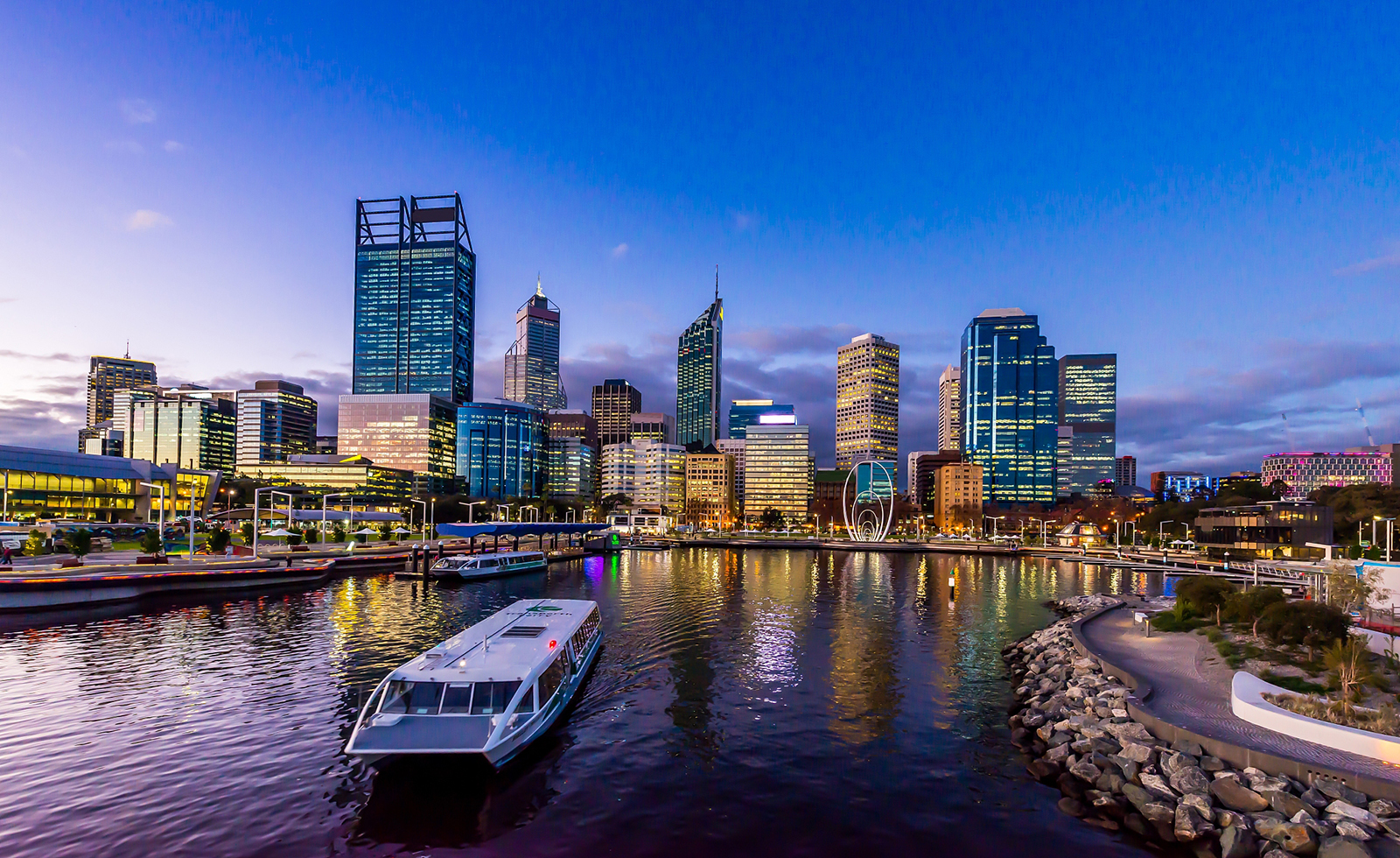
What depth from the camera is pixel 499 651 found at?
2691cm

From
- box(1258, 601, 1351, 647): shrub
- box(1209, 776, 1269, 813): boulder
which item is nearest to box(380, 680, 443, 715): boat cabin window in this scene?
box(1209, 776, 1269, 813): boulder

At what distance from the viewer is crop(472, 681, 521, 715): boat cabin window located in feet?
74.7

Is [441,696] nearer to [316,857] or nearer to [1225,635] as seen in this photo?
[316,857]

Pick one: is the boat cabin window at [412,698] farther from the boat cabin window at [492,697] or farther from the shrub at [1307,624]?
the shrub at [1307,624]

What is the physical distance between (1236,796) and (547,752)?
68.1 feet

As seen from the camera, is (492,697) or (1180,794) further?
(492,697)

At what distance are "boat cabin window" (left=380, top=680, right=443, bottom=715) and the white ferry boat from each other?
28 millimetres

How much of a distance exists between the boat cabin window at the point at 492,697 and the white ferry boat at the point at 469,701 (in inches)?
1.1

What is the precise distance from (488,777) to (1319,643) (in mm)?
34505

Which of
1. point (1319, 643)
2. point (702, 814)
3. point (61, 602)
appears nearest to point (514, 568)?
point (61, 602)

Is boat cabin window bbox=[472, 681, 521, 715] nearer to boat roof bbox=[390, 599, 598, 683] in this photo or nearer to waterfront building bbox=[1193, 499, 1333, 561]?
boat roof bbox=[390, 599, 598, 683]

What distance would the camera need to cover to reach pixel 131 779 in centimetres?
2167

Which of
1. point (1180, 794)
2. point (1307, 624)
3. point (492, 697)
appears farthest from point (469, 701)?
point (1307, 624)

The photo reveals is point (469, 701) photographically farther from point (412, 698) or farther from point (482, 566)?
point (482, 566)
